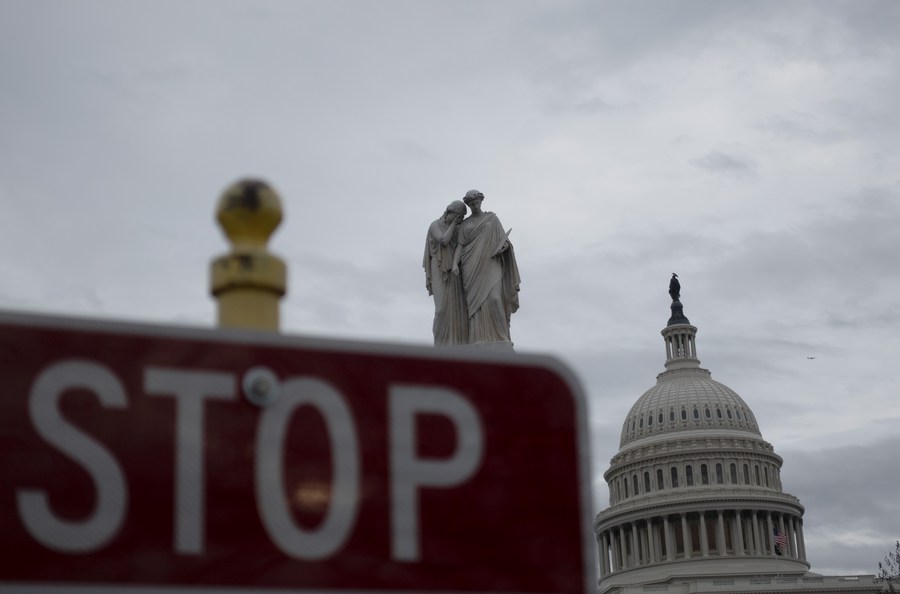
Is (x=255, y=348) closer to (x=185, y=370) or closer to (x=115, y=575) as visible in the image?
(x=185, y=370)

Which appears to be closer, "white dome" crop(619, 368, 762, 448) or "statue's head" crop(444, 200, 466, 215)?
"statue's head" crop(444, 200, 466, 215)

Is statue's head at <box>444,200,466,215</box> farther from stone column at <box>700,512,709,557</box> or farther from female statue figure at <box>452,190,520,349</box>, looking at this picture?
stone column at <box>700,512,709,557</box>

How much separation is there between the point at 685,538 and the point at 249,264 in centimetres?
13572

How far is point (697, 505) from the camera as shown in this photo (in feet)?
448

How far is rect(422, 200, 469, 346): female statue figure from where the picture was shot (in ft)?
58.2

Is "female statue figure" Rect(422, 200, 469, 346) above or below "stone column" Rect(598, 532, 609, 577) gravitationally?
below

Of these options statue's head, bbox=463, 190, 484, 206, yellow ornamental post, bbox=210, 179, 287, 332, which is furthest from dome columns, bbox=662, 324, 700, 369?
yellow ornamental post, bbox=210, 179, 287, 332

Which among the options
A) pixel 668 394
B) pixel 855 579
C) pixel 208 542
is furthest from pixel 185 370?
pixel 668 394

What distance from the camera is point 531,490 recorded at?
135 inches

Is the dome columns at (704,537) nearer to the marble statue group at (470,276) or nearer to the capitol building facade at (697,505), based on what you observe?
the capitol building facade at (697,505)

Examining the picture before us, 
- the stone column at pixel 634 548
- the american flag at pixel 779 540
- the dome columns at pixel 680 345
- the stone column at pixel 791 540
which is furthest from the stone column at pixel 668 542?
the dome columns at pixel 680 345

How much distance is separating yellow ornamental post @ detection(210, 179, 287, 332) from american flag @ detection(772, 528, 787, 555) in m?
134

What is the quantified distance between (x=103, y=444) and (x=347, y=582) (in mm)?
611

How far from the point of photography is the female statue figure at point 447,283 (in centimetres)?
1775
